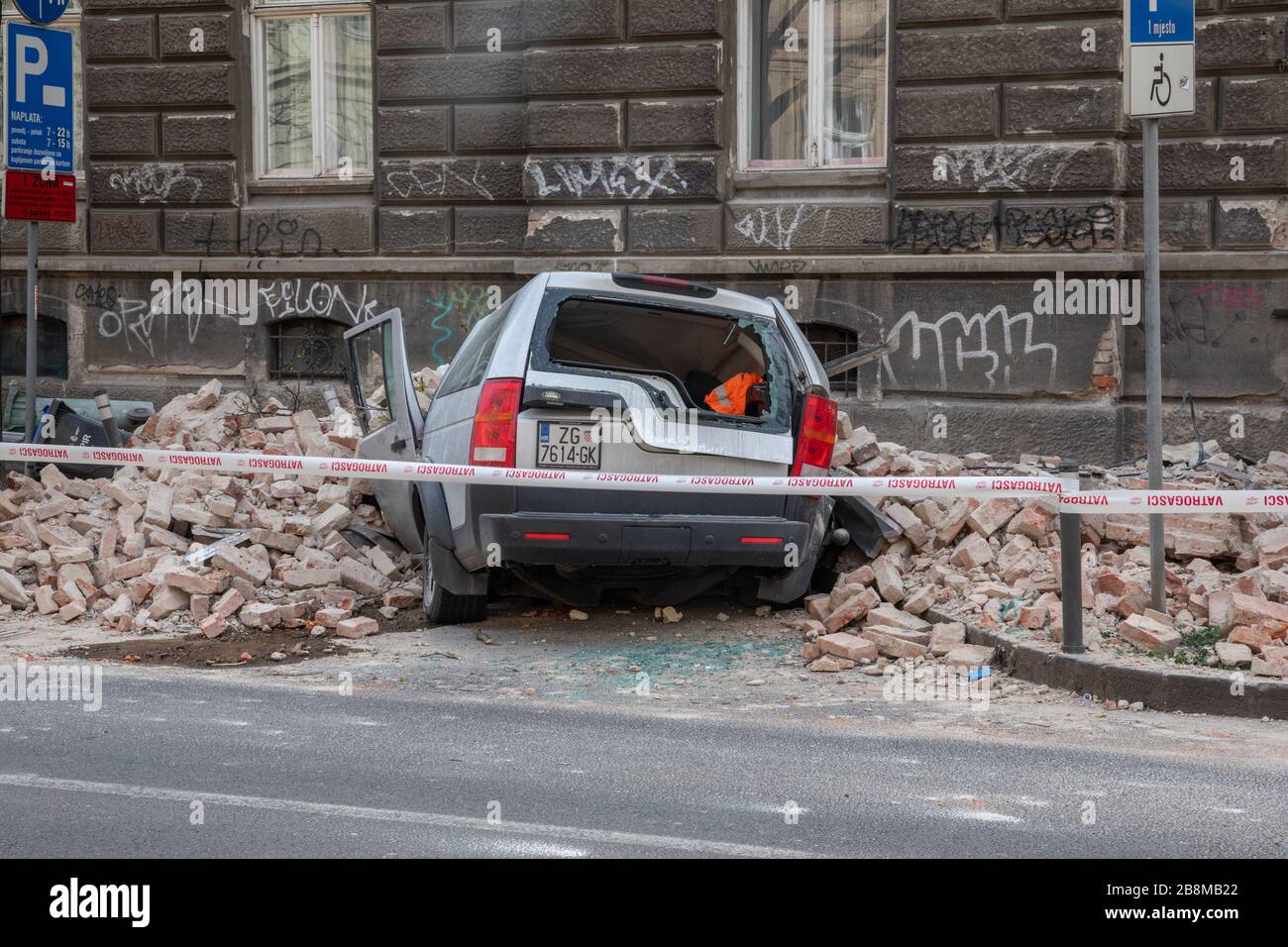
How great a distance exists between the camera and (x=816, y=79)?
13.5 m

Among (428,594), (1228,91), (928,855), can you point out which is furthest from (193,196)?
(928,855)

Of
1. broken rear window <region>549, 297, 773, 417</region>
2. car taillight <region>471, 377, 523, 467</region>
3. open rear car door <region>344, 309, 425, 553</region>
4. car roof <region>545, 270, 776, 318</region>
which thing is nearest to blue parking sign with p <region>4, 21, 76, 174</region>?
open rear car door <region>344, 309, 425, 553</region>

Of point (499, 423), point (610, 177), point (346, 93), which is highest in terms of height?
point (346, 93)

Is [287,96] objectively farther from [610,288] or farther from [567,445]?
[567,445]

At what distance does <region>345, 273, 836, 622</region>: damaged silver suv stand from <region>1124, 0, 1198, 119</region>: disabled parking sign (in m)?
2.07

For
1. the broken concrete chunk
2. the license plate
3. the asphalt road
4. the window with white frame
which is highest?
the window with white frame

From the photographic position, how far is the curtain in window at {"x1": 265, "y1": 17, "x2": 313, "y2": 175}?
1490cm

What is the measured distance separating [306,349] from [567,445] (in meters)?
8.10

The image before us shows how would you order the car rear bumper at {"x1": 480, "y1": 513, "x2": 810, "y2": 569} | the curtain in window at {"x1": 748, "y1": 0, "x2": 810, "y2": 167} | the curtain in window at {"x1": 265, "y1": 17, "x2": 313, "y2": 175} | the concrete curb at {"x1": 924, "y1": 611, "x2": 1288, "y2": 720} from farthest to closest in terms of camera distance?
the curtain in window at {"x1": 265, "y1": 17, "x2": 313, "y2": 175} → the curtain in window at {"x1": 748, "y1": 0, "x2": 810, "y2": 167} → the car rear bumper at {"x1": 480, "y1": 513, "x2": 810, "y2": 569} → the concrete curb at {"x1": 924, "y1": 611, "x2": 1288, "y2": 720}

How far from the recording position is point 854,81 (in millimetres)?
13359

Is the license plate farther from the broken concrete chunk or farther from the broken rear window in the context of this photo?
the broken concrete chunk

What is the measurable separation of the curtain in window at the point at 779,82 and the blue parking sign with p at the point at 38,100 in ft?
19.0

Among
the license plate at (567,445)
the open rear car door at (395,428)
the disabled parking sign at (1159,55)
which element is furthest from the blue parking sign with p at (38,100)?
the disabled parking sign at (1159,55)

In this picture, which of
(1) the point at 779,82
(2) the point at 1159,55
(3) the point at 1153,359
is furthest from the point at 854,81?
(3) the point at 1153,359
